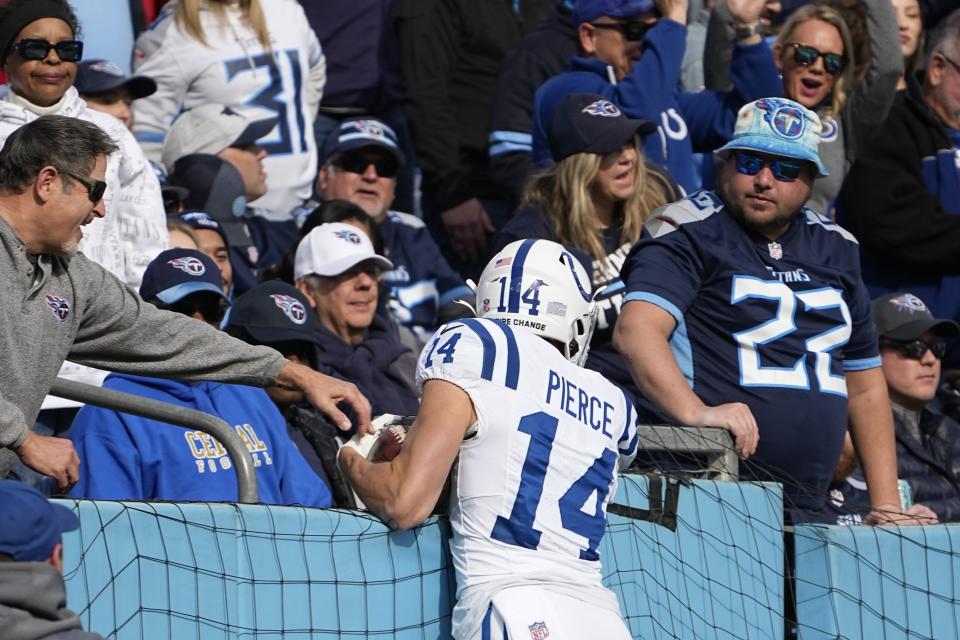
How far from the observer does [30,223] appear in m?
4.27

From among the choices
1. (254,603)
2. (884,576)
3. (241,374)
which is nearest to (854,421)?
(884,576)

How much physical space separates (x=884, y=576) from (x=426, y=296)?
3251 millimetres

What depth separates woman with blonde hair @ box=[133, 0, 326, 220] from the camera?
7980 millimetres

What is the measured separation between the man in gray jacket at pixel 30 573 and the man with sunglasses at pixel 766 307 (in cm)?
268

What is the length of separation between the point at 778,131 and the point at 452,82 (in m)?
3.41

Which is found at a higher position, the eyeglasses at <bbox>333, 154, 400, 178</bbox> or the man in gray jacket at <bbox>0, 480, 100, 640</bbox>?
the man in gray jacket at <bbox>0, 480, 100, 640</bbox>

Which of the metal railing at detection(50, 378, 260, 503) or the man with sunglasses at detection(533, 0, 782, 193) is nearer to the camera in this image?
the metal railing at detection(50, 378, 260, 503)

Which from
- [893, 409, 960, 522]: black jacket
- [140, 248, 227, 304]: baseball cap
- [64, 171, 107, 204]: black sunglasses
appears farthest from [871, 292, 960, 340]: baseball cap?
[64, 171, 107, 204]: black sunglasses

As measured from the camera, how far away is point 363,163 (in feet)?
26.7

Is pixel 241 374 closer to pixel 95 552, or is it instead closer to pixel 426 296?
pixel 95 552

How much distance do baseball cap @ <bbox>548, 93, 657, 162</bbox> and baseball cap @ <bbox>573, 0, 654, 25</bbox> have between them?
0.98 m

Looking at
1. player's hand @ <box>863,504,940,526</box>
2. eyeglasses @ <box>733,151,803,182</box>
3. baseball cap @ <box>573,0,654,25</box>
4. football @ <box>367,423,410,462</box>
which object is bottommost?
player's hand @ <box>863,504,940,526</box>

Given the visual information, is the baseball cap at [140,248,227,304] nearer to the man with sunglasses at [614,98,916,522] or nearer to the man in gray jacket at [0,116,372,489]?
the man in gray jacket at [0,116,372,489]

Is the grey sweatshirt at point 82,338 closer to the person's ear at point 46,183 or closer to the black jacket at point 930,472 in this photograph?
the person's ear at point 46,183
